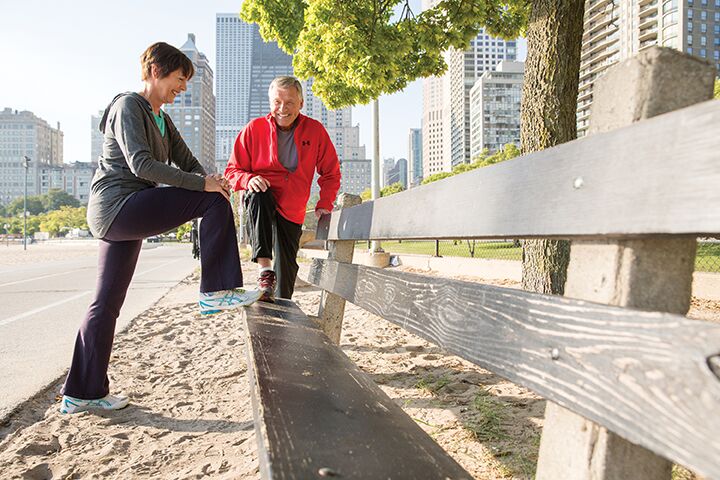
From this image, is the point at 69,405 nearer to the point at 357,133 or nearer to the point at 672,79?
the point at 672,79

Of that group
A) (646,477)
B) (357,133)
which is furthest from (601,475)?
(357,133)

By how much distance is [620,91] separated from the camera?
100 centimetres

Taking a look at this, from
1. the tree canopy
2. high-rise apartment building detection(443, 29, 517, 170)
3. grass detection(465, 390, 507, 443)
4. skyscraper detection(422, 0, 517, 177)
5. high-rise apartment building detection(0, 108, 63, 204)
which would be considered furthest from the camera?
high-rise apartment building detection(0, 108, 63, 204)

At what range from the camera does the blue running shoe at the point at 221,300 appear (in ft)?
10.3

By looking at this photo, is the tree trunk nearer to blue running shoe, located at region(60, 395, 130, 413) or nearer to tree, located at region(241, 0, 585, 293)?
tree, located at region(241, 0, 585, 293)

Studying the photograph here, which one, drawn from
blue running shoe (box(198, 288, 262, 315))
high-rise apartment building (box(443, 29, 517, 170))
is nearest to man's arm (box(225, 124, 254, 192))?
blue running shoe (box(198, 288, 262, 315))

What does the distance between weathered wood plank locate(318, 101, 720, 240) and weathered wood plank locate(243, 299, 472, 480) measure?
1.80ft

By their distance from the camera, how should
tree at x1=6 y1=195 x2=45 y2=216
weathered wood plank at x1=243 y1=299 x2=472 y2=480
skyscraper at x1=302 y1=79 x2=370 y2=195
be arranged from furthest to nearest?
1. skyscraper at x1=302 y1=79 x2=370 y2=195
2. tree at x1=6 y1=195 x2=45 y2=216
3. weathered wood plank at x1=243 y1=299 x2=472 y2=480

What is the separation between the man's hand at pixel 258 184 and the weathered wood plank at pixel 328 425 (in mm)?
1620

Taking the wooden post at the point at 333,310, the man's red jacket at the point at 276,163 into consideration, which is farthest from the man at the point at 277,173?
the wooden post at the point at 333,310

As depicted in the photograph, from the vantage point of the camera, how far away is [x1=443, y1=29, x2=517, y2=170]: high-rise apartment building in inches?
6043

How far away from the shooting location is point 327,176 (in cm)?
421

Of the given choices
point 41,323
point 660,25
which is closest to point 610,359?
point 41,323

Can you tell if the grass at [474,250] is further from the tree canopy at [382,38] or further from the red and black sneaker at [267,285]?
the red and black sneaker at [267,285]
